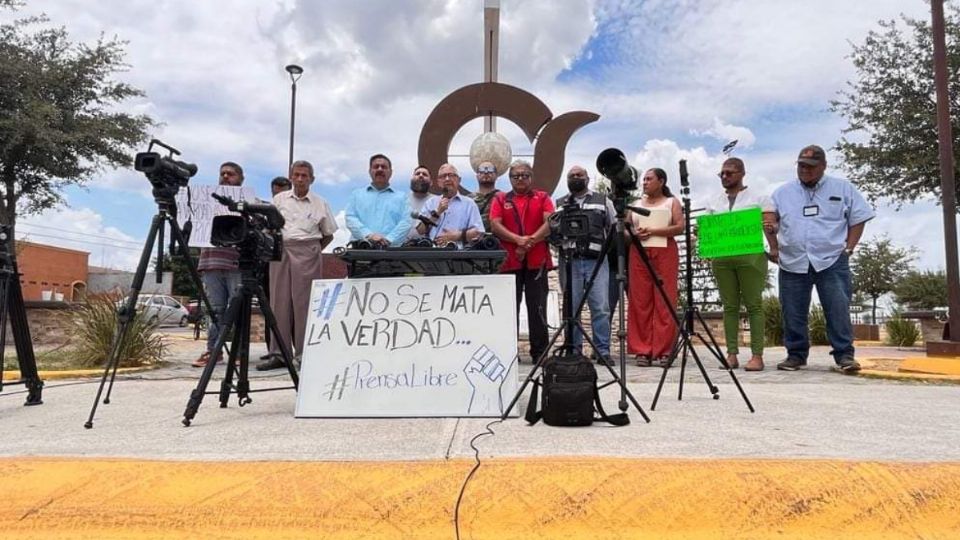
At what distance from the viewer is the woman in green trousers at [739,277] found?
5336 mm

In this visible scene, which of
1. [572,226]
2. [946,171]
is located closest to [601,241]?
[572,226]

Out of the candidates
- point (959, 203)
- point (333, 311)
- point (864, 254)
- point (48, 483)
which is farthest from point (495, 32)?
point (864, 254)

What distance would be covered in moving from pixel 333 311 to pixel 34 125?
16098 mm

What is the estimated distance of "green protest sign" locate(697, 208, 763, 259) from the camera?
4641 millimetres

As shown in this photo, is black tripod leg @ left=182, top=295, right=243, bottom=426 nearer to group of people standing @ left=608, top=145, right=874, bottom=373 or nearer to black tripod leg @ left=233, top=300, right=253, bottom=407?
black tripod leg @ left=233, top=300, right=253, bottom=407

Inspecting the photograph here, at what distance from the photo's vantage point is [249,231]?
3.45 metres

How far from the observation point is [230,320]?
3.31 m

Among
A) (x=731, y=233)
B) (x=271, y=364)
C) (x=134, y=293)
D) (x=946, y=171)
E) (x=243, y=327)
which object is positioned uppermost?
(x=946, y=171)

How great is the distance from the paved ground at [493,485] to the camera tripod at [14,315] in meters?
1.22

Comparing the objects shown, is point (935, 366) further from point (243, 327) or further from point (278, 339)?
point (243, 327)

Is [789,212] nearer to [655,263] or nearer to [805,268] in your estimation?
[805,268]

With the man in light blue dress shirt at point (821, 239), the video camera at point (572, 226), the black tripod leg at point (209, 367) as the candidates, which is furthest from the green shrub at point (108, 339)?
the man in light blue dress shirt at point (821, 239)

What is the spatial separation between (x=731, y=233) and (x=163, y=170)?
152 inches

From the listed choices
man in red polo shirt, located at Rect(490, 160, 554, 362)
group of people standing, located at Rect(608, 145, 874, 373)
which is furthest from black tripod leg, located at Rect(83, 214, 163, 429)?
group of people standing, located at Rect(608, 145, 874, 373)
